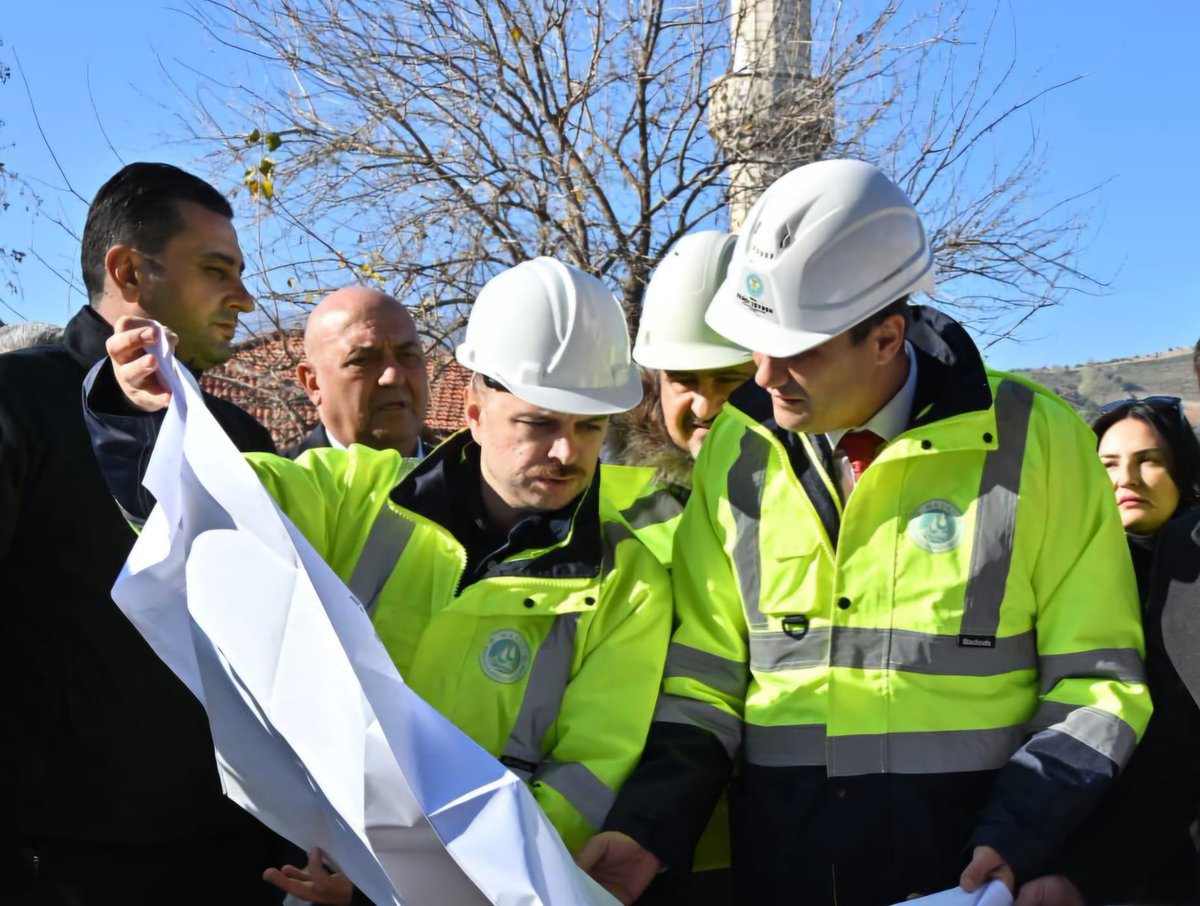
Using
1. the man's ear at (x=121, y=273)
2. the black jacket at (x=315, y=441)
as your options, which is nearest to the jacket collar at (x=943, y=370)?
the man's ear at (x=121, y=273)

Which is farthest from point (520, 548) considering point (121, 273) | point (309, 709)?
point (121, 273)

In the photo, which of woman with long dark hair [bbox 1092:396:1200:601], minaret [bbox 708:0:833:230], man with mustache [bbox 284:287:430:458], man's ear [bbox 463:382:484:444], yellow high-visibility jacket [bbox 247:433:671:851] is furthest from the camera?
minaret [bbox 708:0:833:230]

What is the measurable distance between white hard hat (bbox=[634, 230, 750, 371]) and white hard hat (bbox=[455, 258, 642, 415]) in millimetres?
737

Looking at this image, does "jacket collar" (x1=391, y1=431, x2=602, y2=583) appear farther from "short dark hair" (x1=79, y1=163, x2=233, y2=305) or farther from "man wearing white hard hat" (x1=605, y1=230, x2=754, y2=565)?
"short dark hair" (x1=79, y1=163, x2=233, y2=305)

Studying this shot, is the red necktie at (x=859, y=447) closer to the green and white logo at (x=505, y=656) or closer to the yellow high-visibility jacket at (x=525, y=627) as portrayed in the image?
the yellow high-visibility jacket at (x=525, y=627)

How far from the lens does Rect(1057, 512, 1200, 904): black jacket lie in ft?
8.60

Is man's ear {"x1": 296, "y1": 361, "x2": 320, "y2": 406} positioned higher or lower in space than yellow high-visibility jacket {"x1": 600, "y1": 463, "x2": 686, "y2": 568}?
higher

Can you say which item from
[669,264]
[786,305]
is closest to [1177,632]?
[786,305]

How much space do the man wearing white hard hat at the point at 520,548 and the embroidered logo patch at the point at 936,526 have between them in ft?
1.92

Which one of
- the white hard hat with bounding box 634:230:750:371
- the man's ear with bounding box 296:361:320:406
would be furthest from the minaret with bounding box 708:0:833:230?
the white hard hat with bounding box 634:230:750:371

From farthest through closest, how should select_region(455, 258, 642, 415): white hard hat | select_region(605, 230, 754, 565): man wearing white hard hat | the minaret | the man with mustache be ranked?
the minaret < the man with mustache < select_region(605, 230, 754, 565): man wearing white hard hat < select_region(455, 258, 642, 415): white hard hat

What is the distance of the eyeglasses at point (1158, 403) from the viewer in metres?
4.16

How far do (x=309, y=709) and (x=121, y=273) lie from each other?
1.62 meters

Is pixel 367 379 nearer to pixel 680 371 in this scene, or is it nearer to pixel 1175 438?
pixel 680 371
